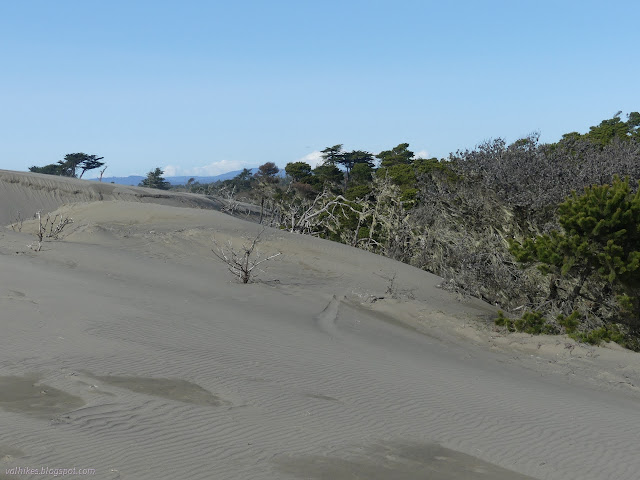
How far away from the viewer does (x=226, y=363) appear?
8.33 metres

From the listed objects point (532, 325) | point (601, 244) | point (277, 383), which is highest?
point (601, 244)

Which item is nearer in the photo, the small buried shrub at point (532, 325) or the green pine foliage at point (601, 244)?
the green pine foliage at point (601, 244)

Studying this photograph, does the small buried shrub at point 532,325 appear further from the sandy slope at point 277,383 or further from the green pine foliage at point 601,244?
the green pine foliage at point 601,244

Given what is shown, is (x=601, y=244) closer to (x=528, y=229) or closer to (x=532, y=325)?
(x=532, y=325)

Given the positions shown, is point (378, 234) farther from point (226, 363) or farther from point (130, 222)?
point (226, 363)

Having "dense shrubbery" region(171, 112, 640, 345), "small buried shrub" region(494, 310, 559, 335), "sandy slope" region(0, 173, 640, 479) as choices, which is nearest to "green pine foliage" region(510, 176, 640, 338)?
"dense shrubbery" region(171, 112, 640, 345)

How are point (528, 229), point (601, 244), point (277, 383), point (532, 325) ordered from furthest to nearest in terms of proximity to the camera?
point (528, 229) → point (532, 325) → point (601, 244) → point (277, 383)

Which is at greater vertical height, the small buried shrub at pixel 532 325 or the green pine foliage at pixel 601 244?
the green pine foliage at pixel 601 244

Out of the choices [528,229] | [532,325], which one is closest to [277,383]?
[532,325]

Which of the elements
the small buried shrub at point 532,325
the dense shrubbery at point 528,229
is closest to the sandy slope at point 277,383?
the small buried shrub at point 532,325

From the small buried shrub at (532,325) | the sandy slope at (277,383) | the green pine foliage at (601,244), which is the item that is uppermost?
the green pine foliage at (601,244)

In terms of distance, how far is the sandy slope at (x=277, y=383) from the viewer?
545 cm

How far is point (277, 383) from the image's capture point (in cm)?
773

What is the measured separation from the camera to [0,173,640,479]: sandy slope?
545 cm
